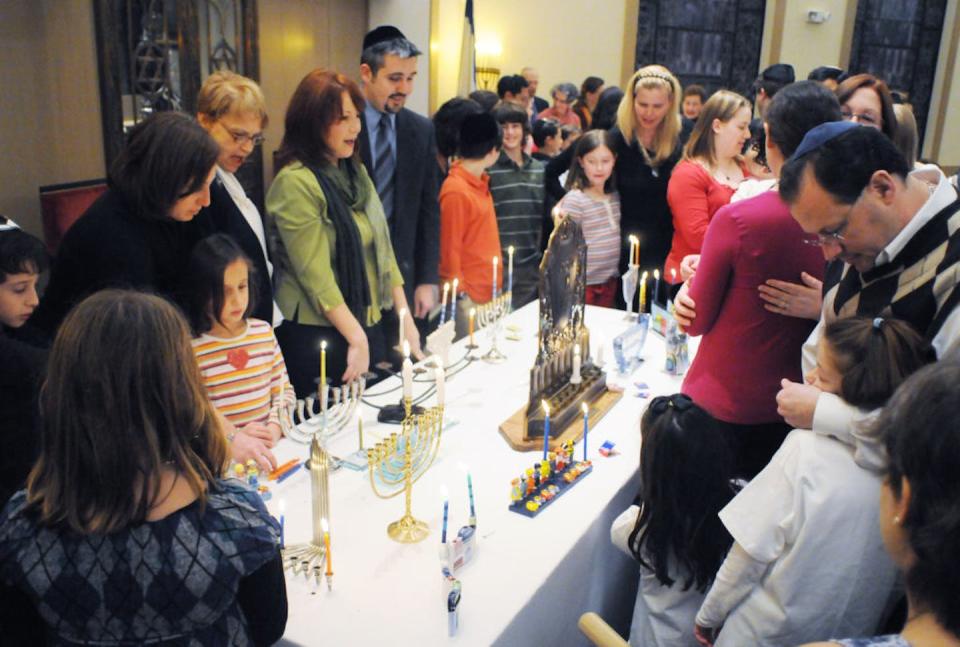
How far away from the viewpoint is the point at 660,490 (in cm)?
191

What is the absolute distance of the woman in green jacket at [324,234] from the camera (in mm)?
2779

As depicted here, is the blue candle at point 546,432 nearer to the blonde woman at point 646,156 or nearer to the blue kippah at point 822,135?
the blue kippah at point 822,135

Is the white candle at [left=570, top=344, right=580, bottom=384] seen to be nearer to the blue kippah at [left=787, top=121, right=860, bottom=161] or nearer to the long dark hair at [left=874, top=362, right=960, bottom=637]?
the blue kippah at [left=787, top=121, right=860, bottom=161]

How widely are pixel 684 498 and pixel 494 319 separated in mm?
1424

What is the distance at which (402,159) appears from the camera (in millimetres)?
3523

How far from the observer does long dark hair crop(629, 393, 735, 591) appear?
6.24 ft

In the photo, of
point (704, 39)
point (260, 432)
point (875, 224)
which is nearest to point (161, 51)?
point (260, 432)

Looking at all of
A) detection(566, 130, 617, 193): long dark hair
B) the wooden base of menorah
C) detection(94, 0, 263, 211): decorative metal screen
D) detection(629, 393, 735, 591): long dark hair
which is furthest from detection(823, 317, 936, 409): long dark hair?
detection(94, 0, 263, 211): decorative metal screen

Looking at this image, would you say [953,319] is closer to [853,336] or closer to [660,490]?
[853,336]

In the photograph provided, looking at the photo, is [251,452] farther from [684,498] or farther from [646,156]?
[646,156]

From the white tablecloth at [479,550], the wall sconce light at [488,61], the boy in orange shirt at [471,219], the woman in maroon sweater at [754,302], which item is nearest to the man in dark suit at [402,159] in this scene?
the boy in orange shirt at [471,219]

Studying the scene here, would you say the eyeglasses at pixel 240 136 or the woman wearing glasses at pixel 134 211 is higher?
the eyeglasses at pixel 240 136

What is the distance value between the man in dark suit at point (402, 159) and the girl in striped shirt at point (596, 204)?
0.77 metres

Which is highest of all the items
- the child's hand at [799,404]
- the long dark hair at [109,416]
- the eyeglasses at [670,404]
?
the long dark hair at [109,416]
